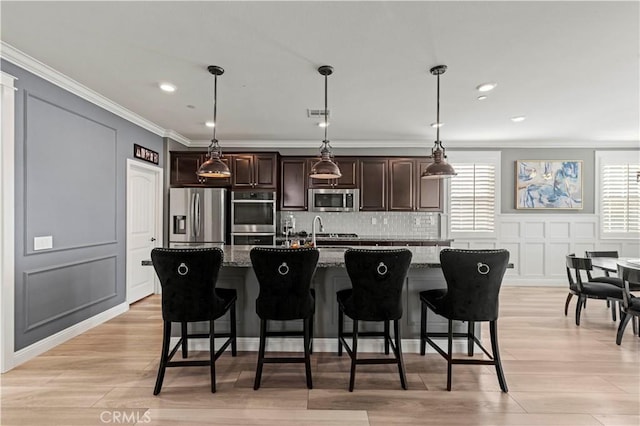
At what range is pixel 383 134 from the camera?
516 cm

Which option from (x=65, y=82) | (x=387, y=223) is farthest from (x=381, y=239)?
(x=65, y=82)

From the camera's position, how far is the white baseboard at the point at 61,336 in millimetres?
2656

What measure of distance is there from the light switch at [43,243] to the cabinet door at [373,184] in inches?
161

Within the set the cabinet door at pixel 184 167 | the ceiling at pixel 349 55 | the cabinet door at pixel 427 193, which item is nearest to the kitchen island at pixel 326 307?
the ceiling at pixel 349 55

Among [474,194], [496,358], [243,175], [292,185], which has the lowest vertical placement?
[496,358]

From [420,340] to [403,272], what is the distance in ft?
3.33

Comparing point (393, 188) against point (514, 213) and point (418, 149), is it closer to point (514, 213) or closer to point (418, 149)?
point (418, 149)

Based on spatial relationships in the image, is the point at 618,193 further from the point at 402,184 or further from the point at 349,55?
the point at 349,55

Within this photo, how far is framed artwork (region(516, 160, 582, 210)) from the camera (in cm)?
563

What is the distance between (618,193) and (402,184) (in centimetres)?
379

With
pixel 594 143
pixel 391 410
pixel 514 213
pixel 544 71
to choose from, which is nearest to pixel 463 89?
pixel 544 71

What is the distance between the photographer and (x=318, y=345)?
2.91 metres

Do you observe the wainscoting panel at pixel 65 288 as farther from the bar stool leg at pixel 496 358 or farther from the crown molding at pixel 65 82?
the bar stool leg at pixel 496 358

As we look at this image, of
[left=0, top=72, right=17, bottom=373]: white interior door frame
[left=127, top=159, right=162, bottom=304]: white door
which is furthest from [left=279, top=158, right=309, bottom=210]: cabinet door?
[left=0, top=72, right=17, bottom=373]: white interior door frame
